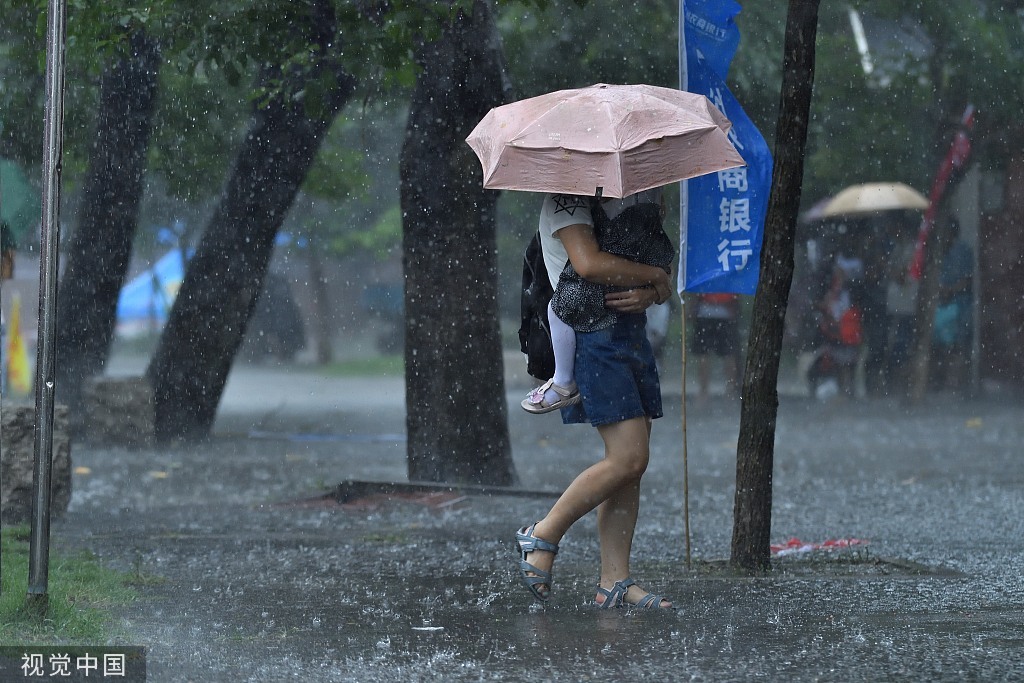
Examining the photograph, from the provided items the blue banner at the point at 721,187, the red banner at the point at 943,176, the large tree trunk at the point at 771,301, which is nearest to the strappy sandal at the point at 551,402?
the large tree trunk at the point at 771,301

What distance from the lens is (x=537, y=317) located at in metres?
4.71

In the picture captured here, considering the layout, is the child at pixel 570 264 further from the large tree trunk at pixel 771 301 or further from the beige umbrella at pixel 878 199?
the beige umbrella at pixel 878 199

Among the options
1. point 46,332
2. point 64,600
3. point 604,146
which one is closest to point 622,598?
point 604,146

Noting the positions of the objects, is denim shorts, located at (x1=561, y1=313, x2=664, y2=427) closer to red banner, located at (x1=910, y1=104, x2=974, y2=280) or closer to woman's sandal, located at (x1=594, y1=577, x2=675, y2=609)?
woman's sandal, located at (x1=594, y1=577, x2=675, y2=609)

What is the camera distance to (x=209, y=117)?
9734mm

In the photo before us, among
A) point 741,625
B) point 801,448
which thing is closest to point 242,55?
point 741,625

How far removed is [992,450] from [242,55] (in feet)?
21.8

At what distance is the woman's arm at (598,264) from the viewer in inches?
175

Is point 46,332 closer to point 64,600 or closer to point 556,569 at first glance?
point 64,600

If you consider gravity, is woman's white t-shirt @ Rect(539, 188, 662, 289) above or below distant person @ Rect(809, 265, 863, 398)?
above

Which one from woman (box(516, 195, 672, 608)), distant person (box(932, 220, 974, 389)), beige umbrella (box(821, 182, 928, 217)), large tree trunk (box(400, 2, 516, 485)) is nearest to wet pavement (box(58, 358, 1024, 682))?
woman (box(516, 195, 672, 608))

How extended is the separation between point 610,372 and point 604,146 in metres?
0.74

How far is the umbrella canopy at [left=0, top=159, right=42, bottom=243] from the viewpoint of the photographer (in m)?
8.35

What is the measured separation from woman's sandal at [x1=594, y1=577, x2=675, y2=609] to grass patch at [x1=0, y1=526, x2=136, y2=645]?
63.6 inches
